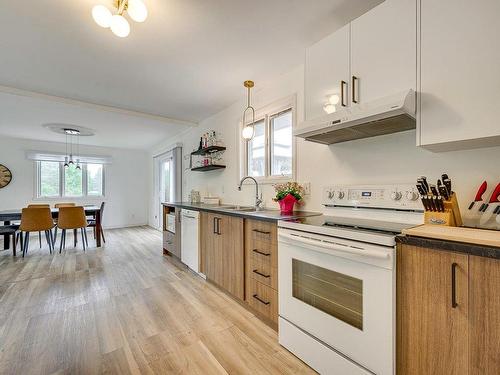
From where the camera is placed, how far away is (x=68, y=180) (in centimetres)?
614

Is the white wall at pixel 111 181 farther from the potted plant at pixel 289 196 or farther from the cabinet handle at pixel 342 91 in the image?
the cabinet handle at pixel 342 91

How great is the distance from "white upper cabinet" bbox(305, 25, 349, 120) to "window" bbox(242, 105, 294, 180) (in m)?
0.62

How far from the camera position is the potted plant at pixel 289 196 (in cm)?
215

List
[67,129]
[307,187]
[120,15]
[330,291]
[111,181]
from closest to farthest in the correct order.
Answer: [330,291], [120,15], [307,187], [67,129], [111,181]

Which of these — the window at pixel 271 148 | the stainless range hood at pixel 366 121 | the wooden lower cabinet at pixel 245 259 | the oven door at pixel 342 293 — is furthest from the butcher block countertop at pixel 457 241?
the window at pixel 271 148

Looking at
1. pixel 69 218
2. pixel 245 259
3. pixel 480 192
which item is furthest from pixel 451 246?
pixel 69 218

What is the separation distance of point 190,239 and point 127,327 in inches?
48.3

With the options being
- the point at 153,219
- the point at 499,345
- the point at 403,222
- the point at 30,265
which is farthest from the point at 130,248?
the point at 499,345

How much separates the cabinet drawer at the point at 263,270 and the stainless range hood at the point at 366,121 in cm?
102

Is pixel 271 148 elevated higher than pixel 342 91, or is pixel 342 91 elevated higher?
pixel 342 91

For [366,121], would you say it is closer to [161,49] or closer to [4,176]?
[161,49]

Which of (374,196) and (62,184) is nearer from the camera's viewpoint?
(374,196)

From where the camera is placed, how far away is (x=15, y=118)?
12.9 ft

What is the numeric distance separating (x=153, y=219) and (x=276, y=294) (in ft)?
19.1
